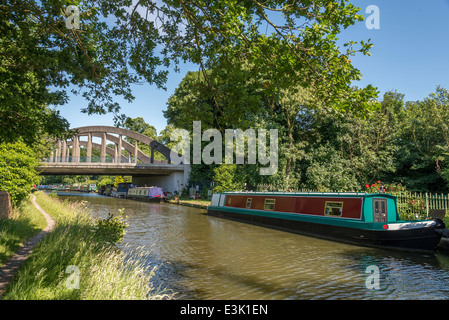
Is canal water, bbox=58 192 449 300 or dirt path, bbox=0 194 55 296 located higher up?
dirt path, bbox=0 194 55 296

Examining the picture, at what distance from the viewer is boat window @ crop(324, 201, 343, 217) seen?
14.0 m

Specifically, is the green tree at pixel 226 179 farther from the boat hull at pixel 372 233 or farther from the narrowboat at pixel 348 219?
the boat hull at pixel 372 233

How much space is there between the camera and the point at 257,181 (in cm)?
2917

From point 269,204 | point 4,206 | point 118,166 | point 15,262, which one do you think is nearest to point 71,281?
point 15,262

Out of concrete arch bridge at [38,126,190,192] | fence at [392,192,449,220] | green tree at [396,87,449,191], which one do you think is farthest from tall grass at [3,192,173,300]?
concrete arch bridge at [38,126,190,192]

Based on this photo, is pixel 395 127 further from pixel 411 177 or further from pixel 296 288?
pixel 296 288

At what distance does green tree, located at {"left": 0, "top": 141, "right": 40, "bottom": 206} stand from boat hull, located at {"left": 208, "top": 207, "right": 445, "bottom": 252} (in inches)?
520

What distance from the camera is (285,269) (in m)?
8.96

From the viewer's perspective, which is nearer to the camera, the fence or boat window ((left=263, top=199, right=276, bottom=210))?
the fence

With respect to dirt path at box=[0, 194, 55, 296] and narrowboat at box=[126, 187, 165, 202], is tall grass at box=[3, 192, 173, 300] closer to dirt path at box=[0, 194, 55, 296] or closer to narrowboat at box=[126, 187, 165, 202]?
dirt path at box=[0, 194, 55, 296]

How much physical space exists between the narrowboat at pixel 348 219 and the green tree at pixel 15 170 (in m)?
12.6

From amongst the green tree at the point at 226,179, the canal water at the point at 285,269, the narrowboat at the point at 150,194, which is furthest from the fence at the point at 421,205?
the narrowboat at the point at 150,194

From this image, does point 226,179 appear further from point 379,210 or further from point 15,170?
point 15,170

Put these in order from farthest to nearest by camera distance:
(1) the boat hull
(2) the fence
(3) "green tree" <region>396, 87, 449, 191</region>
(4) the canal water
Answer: (3) "green tree" <region>396, 87, 449, 191</region>
(2) the fence
(1) the boat hull
(4) the canal water
